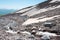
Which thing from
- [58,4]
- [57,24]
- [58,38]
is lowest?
[58,38]

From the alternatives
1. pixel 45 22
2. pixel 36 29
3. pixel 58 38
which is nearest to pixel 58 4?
pixel 45 22

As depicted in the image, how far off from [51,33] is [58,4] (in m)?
12.8

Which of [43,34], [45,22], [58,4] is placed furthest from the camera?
[58,4]

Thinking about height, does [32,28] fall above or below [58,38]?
above

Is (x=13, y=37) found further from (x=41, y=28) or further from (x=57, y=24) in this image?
(x=57, y=24)

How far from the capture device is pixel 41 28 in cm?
2425

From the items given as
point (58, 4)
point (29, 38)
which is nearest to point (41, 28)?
point (29, 38)

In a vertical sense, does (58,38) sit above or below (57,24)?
below

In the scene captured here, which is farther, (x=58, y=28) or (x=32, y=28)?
(x=32, y=28)

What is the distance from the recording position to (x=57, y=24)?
24.1 metres

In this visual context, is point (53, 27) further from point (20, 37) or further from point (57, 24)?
point (20, 37)

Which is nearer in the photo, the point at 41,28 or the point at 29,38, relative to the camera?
the point at 29,38

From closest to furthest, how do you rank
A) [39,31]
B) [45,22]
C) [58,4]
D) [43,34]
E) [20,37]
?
[20,37] → [43,34] → [39,31] → [45,22] → [58,4]

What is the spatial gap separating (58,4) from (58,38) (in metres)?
14.3
